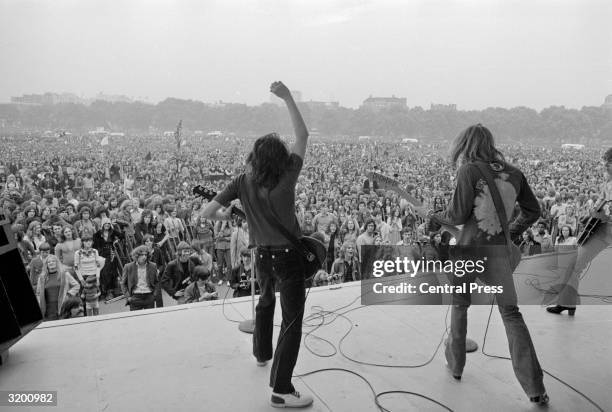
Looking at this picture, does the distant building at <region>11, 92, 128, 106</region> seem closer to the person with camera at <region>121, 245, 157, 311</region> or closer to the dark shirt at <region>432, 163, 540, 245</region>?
the person with camera at <region>121, 245, 157, 311</region>

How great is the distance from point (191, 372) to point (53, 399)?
583mm

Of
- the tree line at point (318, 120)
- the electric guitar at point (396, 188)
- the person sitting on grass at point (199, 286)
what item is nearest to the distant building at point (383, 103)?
the tree line at point (318, 120)

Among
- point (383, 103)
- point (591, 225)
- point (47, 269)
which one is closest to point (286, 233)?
point (591, 225)

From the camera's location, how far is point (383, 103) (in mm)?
11875

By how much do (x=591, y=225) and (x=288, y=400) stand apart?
2069 millimetres

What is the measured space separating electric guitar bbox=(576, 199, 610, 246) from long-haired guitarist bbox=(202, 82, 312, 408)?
75.2 inches

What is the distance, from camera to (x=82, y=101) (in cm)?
865

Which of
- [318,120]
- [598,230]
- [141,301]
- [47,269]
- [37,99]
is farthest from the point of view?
[318,120]

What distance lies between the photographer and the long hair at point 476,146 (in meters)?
1.97

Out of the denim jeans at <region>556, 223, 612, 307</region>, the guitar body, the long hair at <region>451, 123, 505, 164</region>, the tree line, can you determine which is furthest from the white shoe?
the tree line

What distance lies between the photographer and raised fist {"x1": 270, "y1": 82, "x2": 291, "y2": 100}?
204 centimetres

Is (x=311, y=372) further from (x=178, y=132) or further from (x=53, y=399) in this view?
(x=178, y=132)

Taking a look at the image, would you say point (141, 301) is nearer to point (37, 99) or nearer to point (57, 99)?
point (37, 99)

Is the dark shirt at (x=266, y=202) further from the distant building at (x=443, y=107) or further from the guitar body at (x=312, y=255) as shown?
the distant building at (x=443, y=107)
